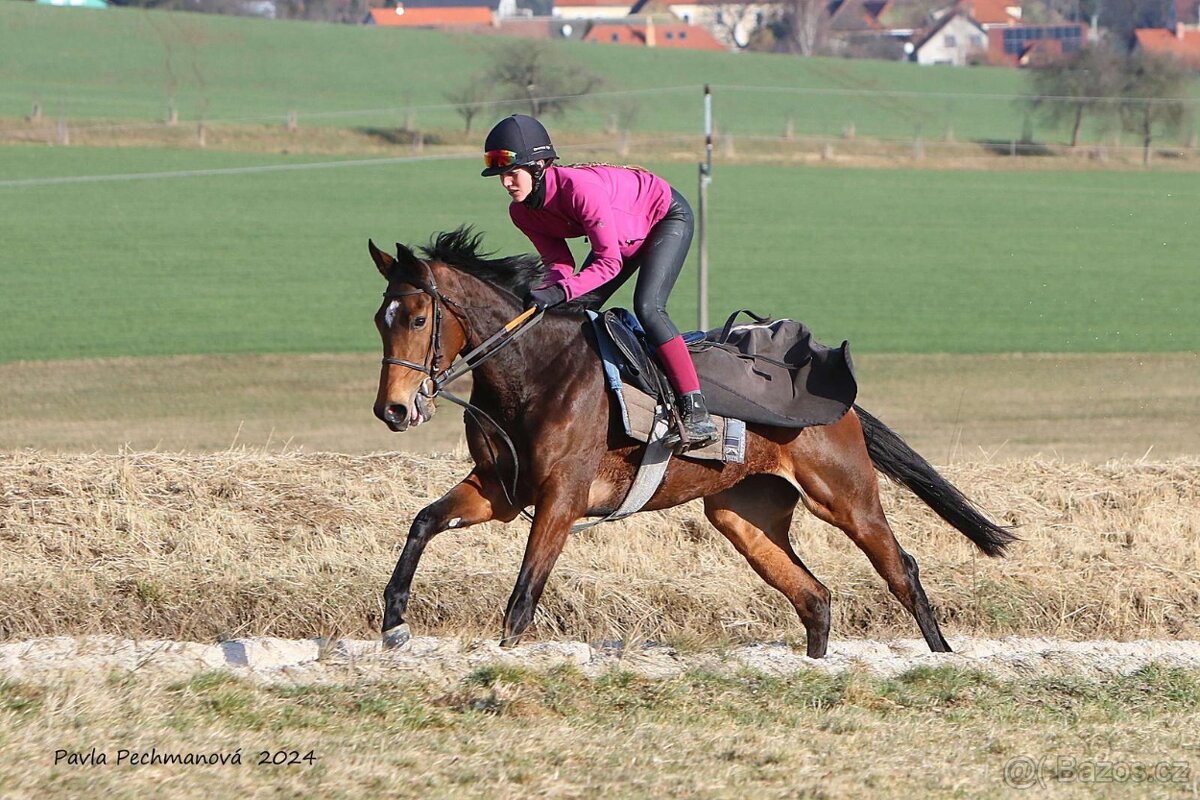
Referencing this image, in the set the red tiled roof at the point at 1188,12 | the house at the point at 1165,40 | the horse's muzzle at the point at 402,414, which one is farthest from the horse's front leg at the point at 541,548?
the red tiled roof at the point at 1188,12

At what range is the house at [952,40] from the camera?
112 m

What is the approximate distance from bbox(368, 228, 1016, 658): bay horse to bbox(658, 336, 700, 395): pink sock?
0.30 meters

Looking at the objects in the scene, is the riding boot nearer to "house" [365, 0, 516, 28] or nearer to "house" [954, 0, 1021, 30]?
"house" [365, 0, 516, 28]

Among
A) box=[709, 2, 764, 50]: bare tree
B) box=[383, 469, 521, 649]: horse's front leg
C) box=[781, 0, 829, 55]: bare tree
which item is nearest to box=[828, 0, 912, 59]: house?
box=[781, 0, 829, 55]: bare tree

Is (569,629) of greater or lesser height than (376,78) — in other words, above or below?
below

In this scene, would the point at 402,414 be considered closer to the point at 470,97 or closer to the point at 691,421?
the point at 691,421

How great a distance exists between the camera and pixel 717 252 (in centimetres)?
3084

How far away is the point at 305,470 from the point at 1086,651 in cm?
511

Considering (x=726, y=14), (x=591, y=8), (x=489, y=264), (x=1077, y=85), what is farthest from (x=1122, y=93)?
(x=591, y=8)

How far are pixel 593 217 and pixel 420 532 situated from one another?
147 centimetres

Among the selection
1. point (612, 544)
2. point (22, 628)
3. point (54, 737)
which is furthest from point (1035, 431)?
point (54, 737)

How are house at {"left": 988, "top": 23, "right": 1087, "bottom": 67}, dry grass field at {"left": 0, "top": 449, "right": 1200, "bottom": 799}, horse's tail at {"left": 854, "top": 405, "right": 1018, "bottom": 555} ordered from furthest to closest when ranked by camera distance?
1. house at {"left": 988, "top": 23, "right": 1087, "bottom": 67}
2. horse's tail at {"left": 854, "top": 405, "right": 1018, "bottom": 555}
3. dry grass field at {"left": 0, "top": 449, "right": 1200, "bottom": 799}

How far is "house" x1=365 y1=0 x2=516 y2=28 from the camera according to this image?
110 meters

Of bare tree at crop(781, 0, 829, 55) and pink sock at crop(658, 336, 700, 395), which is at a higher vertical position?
bare tree at crop(781, 0, 829, 55)
